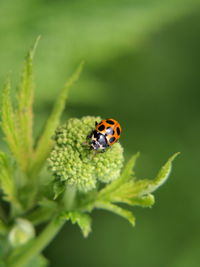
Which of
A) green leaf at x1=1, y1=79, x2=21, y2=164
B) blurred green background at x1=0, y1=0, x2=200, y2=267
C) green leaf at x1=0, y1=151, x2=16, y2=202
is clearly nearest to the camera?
green leaf at x1=1, y1=79, x2=21, y2=164

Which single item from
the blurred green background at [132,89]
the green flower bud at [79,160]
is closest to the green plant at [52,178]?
the green flower bud at [79,160]

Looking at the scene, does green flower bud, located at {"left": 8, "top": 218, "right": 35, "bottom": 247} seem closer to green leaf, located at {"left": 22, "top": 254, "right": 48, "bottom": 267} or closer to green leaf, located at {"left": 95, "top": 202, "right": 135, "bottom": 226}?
green leaf, located at {"left": 95, "top": 202, "right": 135, "bottom": 226}

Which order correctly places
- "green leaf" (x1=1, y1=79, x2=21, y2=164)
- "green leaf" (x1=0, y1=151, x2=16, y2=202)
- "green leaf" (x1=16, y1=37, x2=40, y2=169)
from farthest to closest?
"green leaf" (x1=16, y1=37, x2=40, y2=169), "green leaf" (x1=0, y1=151, x2=16, y2=202), "green leaf" (x1=1, y1=79, x2=21, y2=164)

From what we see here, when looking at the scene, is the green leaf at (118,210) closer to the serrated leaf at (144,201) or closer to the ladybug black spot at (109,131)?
the serrated leaf at (144,201)

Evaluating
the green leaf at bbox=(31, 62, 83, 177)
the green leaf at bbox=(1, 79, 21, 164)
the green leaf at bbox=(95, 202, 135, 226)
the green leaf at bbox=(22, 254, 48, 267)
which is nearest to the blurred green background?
the green leaf at bbox=(22, 254, 48, 267)

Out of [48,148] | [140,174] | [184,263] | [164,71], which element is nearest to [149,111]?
[164,71]

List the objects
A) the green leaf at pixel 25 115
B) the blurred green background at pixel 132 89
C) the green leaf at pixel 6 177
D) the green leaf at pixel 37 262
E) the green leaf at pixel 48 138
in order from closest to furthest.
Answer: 1. the green leaf at pixel 6 177
2. the green leaf at pixel 25 115
3. the green leaf at pixel 48 138
4. the green leaf at pixel 37 262
5. the blurred green background at pixel 132 89

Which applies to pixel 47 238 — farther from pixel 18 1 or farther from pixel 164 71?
pixel 164 71
